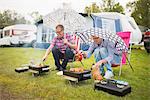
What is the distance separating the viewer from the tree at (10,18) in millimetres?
1162

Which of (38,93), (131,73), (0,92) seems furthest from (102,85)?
(0,92)

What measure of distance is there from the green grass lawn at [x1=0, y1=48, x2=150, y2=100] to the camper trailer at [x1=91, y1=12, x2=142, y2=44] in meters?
0.08

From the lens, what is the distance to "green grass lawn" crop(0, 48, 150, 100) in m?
0.96

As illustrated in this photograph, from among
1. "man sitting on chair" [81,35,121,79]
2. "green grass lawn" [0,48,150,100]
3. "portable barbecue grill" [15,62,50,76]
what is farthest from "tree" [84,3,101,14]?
"portable barbecue grill" [15,62,50,76]

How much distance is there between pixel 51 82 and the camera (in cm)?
115

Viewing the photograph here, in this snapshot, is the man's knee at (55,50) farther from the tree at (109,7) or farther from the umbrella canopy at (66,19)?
the tree at (109,7)

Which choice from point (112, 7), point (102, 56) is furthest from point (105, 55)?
point (112, 7)

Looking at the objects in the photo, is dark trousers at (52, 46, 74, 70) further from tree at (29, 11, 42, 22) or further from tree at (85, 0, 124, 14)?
tree at (85, 0, 124, 14)

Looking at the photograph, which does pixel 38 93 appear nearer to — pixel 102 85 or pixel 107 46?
pixel 102 85

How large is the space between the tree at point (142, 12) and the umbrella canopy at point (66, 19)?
0.24 metres

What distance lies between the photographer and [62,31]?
3.95ft

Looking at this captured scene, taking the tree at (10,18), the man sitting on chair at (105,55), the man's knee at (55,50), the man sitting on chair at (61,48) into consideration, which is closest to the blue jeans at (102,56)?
the man sitting on chair at (105,55)

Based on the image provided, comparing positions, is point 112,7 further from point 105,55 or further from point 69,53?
point 69,53

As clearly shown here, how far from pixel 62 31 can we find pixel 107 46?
0.24 meters
